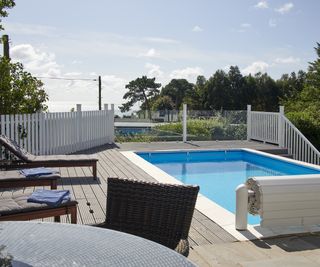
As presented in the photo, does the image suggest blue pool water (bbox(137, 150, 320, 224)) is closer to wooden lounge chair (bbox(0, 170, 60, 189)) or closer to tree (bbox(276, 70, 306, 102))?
wooden lounge chair (bbox(0, 170, 60, 189))

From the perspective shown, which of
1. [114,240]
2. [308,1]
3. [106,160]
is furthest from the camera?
[308,1]

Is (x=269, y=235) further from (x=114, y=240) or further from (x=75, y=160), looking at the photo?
(x=75, y=160)

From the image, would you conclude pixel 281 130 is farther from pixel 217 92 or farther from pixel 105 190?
pixel 217 92

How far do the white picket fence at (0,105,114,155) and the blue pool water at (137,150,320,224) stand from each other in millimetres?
1805

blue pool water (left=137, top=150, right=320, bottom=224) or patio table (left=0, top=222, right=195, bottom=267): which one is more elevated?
patio table (left=0, top=222, right=195, bottom=267)

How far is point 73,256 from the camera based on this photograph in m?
1.91

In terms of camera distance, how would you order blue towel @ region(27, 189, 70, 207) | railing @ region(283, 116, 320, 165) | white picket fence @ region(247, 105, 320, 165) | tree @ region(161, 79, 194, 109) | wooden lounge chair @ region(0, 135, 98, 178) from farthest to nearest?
tree @ region(161, 79, 194, 109), white picket fence @ region(247, 105, 320, 165), railing @ region(283, 116, 320, 165), wooden lounge chair @ region(0, 135, 98, 178), blue towel @ region(27, 189, 70, 207)

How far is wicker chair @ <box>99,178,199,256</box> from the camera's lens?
111 inches

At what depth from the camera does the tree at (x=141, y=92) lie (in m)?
51.0

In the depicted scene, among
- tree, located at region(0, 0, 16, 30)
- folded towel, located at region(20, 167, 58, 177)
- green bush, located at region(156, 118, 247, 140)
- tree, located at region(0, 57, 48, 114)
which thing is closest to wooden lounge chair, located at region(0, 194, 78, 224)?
folded towel, located at region(20, 167, 58, 177)

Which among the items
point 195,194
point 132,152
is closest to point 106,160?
point 132,152

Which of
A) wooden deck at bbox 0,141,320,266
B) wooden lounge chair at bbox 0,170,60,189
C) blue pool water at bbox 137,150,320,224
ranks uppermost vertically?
wooden lounge chair at bbox 0,170,60,189

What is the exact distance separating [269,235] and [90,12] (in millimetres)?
10626

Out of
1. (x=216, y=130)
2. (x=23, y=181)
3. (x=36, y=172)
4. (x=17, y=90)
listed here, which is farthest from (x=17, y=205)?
(x=216, y=130)
